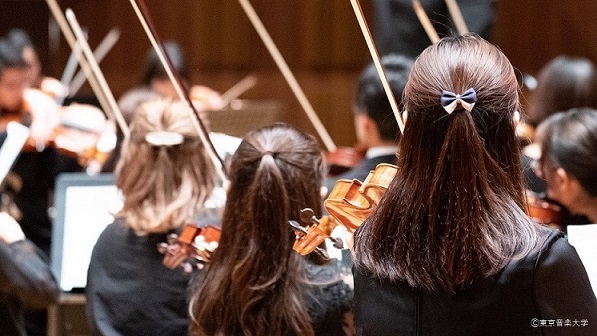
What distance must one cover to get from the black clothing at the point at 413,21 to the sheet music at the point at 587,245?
1.74 meters

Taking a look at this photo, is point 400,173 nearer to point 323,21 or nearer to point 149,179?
point 149,179

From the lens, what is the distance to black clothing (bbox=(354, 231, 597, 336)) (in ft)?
4.71

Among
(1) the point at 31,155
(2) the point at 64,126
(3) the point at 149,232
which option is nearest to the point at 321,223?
(3) the point at 149,232

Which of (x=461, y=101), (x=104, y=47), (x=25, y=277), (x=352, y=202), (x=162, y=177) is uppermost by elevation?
(x=461, y=101)

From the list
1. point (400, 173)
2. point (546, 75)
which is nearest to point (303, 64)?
point (546, 75)

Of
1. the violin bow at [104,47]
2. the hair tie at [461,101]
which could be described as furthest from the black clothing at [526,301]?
the violin bow at [104,47]

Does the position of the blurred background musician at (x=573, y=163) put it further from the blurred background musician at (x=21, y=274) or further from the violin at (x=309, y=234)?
the blurred background musician at (x=21, y=274)

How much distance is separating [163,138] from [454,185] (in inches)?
36.9

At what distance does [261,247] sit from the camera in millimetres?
1915

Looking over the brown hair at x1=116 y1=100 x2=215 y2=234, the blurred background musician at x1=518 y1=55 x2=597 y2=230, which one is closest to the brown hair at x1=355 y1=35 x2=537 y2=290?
the brown hair at x1=116 y1=100 x2=215 y2=234

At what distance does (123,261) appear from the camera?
2.24 metres

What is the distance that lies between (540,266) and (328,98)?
4.35 metres

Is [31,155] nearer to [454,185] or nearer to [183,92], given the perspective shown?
[183,92]

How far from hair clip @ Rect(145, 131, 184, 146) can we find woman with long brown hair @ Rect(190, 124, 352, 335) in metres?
0.34
